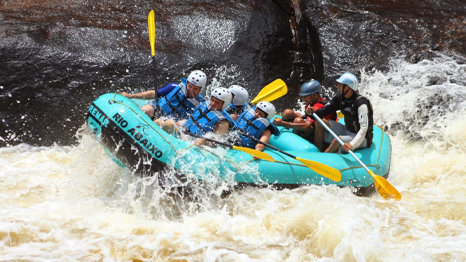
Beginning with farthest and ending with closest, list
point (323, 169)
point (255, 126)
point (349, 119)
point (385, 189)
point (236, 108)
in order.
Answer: point (236, 108), point (349, 119), point (255, 126), point (385, 189), point (323, 169)

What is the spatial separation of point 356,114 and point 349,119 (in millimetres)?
171

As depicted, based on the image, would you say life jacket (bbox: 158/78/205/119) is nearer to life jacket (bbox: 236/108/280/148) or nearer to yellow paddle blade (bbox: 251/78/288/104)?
life jacket (bbox: 236/108/280/148)

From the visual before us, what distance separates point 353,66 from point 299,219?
14.1ft

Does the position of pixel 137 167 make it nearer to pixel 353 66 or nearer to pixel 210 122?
pixel 210 122

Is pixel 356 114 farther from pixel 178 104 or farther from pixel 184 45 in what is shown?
pixel 184 45

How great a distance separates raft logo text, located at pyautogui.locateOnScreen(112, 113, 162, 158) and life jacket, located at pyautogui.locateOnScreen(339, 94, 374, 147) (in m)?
2.39

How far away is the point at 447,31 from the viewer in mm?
7969

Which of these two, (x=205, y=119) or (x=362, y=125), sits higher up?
(x=205, y=119)

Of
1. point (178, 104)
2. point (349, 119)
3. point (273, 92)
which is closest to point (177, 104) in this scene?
point (178, 104)

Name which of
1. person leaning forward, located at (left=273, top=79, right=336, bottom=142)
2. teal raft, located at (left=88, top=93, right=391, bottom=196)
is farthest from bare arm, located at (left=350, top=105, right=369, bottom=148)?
person leaning forward, located at (left=273, top=79, right=336, bottom=142)

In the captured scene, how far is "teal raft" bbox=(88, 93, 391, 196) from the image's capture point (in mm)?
4105

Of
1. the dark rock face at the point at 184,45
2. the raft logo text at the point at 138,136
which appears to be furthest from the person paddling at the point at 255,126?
the dark rock face at the point at 184,45

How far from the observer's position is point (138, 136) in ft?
13.7

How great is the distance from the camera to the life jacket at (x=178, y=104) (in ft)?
16.8
